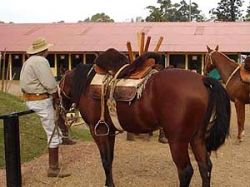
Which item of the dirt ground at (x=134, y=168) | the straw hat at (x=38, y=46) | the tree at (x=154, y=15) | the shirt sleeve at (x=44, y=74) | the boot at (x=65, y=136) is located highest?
the tree at (x=154, y=15)

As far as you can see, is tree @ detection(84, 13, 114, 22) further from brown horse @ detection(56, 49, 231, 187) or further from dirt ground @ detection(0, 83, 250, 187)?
brown horse @ detection(56, 49, 231, 187)

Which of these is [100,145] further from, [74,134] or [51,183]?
[74,134]

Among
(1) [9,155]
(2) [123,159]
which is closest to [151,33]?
(2) [123,159]

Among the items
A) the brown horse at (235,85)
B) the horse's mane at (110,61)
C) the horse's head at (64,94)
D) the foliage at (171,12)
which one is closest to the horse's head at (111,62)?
the horse's mane at (110,61)

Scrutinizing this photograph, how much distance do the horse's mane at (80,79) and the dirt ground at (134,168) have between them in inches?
44.5

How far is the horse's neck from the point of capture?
8.08 m

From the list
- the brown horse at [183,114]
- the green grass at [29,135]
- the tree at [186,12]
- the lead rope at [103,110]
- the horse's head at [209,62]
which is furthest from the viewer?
the tree at [186,12]

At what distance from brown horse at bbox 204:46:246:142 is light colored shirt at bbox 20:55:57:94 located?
397 cm

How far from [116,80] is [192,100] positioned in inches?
38.2

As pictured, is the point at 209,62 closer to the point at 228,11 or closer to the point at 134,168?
the point at 134,168

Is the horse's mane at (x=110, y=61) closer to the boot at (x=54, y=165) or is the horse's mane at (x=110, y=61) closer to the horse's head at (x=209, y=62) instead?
the boot at (x=54, y=165)

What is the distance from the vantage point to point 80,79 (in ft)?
16.7

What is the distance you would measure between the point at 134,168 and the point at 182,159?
71.2 inches

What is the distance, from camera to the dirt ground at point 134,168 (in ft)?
17.3
